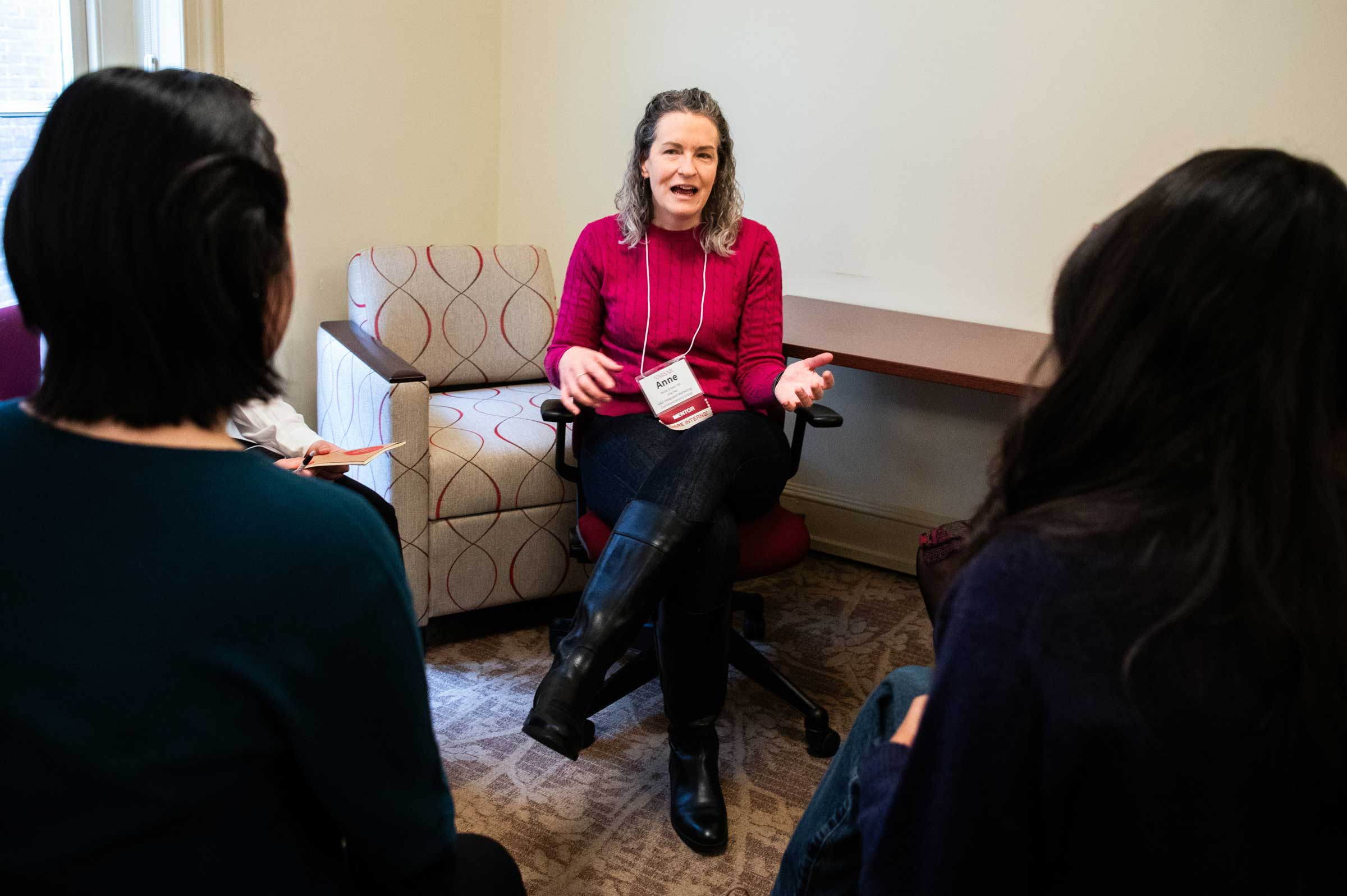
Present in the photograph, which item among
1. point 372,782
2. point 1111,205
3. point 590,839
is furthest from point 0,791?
point 1111,205

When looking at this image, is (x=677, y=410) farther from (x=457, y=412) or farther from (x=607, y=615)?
(x=457, y=412)

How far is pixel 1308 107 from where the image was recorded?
2.58 m

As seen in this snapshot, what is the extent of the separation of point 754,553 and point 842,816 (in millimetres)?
1047

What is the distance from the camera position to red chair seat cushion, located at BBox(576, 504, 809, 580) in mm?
2188

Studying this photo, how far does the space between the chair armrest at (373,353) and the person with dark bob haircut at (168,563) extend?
1.54m

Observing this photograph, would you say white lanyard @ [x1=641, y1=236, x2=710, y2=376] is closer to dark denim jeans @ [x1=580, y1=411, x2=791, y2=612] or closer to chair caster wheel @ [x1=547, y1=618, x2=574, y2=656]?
dark denim jeans @ [x1=580, y1=411, x2=791, y2=612]

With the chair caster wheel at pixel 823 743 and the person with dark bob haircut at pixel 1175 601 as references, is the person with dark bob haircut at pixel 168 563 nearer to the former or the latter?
the person with dark bob haircut at pixel 1175 601

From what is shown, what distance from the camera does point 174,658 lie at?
0.69 m

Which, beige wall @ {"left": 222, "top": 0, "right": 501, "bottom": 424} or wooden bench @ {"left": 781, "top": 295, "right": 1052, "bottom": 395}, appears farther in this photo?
beige wall @ {"left": 222, "top": 0, "right": 501, "bottom": 424}

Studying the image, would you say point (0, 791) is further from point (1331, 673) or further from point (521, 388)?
point (521, 388)

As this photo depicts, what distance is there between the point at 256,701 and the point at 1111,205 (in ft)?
8.78

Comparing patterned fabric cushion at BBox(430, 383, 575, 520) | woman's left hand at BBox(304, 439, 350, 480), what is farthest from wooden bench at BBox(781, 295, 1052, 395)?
woman's left hand at BBox(304, 439, 350, 480)

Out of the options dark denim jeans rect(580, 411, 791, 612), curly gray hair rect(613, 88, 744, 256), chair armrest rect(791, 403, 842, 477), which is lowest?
dark denim jeans rect(580, 411, 791, 612)

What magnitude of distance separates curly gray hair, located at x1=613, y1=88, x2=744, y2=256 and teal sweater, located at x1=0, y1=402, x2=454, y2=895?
174cm
